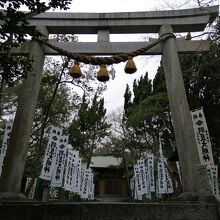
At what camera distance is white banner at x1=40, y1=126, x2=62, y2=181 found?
10672 millimetres

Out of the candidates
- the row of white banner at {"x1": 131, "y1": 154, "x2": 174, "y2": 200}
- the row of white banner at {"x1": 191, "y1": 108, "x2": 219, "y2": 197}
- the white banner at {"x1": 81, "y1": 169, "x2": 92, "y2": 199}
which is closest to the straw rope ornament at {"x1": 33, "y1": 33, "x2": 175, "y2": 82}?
the row of white banner at {"x1": 191, "y1": 108, "x2": 219, "y2": 197}

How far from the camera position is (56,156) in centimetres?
1117

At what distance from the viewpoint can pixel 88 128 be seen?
87.1 ft

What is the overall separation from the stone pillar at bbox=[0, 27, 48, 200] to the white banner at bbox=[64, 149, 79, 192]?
27.1 ft

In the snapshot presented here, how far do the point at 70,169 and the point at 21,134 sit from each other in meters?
8.89

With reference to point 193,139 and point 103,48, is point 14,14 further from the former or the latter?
point 193,139

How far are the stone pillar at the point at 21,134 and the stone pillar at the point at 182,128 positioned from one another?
11.6 ft

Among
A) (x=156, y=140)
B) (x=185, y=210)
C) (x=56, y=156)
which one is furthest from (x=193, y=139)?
(x=156, y=140)

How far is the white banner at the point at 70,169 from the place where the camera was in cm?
1477

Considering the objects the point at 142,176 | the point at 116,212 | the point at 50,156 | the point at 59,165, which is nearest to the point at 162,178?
the point at 142,176

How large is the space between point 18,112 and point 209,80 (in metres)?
14.0

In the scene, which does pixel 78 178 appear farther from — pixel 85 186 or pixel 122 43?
pixel 122 43

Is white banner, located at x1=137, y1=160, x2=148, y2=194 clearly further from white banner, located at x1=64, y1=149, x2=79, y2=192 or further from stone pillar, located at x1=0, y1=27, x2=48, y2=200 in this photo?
stone pillar, located at x1=0, y1=27, x2=48, y2=200

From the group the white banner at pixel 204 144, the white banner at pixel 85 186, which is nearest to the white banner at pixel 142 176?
the white banner at pixel 85 186
